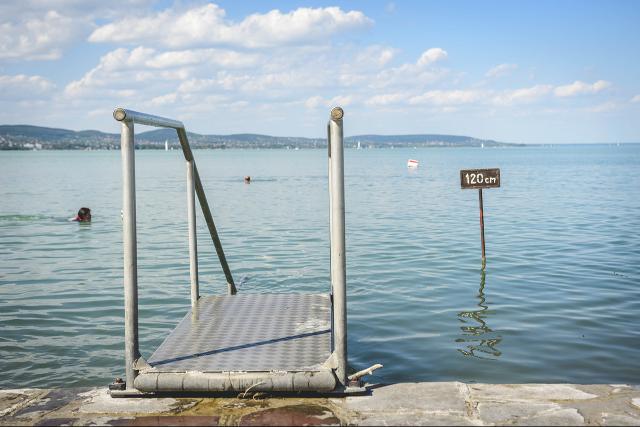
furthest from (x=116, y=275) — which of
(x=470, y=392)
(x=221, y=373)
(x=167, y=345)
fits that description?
(x=470, y=392)

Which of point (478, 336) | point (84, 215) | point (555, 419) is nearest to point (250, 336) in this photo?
point (555, 419)

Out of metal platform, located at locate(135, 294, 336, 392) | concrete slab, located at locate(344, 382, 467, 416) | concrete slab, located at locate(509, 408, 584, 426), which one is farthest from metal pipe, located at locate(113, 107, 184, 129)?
concrete slab, located at locate(509, 408, 584, 426)

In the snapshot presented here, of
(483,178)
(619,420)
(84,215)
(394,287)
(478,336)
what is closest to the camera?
(619,420)

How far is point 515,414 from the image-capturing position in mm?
4117

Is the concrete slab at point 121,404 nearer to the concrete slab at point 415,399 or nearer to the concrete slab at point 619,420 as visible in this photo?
the concrete slab at point 415,399

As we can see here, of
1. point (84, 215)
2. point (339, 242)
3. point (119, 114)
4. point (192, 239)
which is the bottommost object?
point (84, 215)

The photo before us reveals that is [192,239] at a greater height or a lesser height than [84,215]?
greater

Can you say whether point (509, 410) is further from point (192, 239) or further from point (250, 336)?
point (192, 239)

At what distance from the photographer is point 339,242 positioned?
477 cm

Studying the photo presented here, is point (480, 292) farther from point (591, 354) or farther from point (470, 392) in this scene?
point (470, 392)

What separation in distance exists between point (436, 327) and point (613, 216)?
17.2 meters

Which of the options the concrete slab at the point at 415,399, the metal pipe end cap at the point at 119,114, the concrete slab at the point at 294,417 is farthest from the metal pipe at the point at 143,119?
the concrete slab at the point at 415,399

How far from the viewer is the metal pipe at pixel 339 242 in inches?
184

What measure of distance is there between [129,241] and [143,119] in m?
0.96
